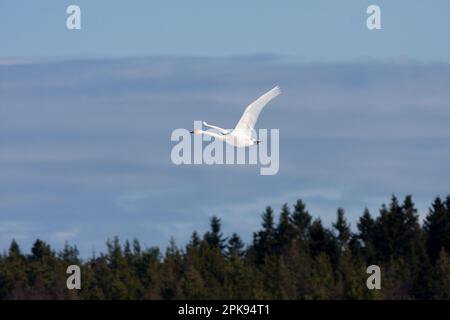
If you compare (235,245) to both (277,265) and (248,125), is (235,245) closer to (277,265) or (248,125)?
(277,265)

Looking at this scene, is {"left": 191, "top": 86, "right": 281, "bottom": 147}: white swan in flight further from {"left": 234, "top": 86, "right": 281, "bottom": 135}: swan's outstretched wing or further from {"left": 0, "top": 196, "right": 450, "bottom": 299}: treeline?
{"left": 0, "top": 196, "right": 450, "bottom": 299}: treeline

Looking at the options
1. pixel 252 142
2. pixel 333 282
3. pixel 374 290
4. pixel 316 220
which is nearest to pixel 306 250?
pixel 316 220

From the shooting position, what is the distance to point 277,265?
13962 cm

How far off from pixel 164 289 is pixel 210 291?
24.3 feet

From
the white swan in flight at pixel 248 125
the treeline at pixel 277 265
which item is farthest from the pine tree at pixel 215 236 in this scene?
the white swan in flight at pixel 248 125

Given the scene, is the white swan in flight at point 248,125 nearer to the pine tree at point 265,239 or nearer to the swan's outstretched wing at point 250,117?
the swan's outstretched wing at point 250,117

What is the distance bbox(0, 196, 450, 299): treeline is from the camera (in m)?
130

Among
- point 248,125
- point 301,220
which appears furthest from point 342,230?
point 248,125

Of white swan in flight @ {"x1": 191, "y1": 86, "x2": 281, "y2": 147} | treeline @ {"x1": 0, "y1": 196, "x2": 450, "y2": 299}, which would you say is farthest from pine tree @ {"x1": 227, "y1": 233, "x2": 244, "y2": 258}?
white swan in flight @ {"x1": 191, "y1": 86, "x2": 281, "y2": 147}

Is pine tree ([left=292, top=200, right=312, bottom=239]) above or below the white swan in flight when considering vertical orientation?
above

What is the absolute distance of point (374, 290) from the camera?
121 m

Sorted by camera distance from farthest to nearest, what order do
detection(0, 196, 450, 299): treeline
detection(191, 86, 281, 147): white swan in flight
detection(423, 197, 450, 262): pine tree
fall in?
detection(423, 197, 450, 262): pine tree → detection(0, 196, 450, 299): treeline → detection(191, 86, 281, 147): white swan in flight
